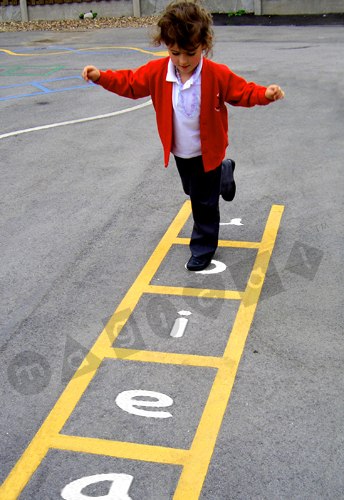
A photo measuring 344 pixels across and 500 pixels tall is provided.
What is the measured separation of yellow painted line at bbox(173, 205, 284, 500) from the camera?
3.94 m

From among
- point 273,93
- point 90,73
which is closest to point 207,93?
point 273,93

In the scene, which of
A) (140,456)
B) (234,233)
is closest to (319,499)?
(140,456)

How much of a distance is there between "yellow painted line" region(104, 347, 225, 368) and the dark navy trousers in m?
1.31

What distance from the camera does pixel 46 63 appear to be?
16266 mm

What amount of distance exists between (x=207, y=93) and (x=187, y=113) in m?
0.21

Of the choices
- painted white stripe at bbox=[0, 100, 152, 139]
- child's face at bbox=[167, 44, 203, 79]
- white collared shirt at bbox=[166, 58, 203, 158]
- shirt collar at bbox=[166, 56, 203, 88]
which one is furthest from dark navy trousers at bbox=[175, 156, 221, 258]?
painted white stripe at bbox=[0, 100, 152, 139]

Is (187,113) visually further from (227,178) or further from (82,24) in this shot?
(82,24)

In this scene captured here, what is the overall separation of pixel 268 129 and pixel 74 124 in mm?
2671

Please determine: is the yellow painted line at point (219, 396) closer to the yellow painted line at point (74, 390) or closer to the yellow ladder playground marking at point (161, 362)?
the yellow ladder playground marking at point (161, 362)

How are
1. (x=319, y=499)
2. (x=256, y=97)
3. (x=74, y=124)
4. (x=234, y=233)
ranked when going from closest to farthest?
(x=319, y=499)
(x=256, y=97)
(x=234, y=233)
(x=74, y=124)

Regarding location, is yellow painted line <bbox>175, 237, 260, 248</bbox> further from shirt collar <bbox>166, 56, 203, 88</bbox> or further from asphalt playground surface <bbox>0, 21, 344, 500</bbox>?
shirt collar <bbox>166, 56, 203, 88</bbox>

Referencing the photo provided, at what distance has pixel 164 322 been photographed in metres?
5.43

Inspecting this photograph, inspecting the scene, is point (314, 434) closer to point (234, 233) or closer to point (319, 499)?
point (319, 499)

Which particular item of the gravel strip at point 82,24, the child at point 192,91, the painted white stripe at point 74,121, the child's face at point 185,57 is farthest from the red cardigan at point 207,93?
the gravel strip at point 82,24
